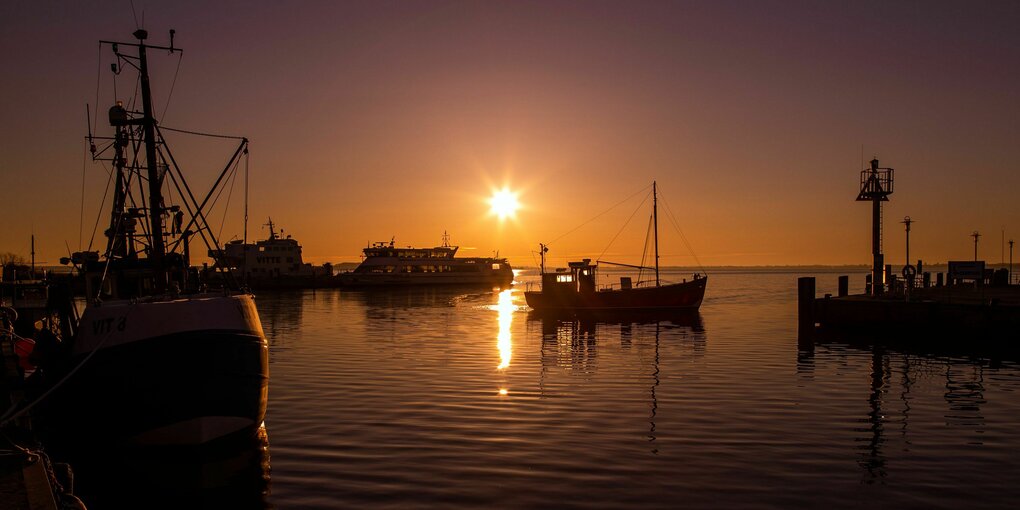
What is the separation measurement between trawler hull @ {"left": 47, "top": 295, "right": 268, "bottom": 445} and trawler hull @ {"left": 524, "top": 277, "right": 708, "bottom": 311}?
4689cm

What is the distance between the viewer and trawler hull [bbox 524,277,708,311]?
61.0 m

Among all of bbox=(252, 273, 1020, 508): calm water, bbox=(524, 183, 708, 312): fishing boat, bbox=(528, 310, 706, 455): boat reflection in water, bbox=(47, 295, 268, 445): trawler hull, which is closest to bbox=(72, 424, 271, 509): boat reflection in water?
bbox=(47, 295, 268, 445): trawler hull

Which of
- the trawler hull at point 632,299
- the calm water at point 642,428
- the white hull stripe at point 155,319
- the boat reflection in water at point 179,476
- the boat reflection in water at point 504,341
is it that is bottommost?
the boat reflection in water at point 179,476

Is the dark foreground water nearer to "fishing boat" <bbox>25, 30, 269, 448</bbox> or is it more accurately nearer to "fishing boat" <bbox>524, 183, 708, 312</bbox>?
"fishing boat" <bbox>25, 30, 269, 448</bbox>

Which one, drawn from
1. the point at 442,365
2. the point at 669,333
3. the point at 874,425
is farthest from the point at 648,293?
the point at 874,425

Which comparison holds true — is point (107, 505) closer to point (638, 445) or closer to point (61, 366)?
point (61, 366)

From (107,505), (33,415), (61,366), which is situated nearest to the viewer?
(107,505)

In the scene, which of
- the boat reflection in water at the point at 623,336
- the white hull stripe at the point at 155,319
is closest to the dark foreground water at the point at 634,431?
the boat reflection in water at the point at 623,336

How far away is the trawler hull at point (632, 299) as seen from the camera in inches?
2402

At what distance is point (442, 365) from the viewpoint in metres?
28.7

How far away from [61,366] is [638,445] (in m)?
13.4

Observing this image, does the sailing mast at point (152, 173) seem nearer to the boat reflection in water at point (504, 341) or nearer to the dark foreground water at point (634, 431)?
the dark foreground water at point (634, 431)

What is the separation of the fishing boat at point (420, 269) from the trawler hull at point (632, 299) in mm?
75304

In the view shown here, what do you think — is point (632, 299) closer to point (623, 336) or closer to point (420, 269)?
point (623, 336)
